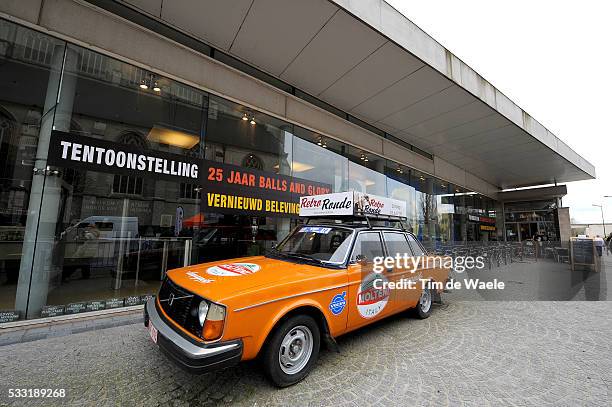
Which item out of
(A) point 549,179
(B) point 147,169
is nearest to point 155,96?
(B) point 147,169

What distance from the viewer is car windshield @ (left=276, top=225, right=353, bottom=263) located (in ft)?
11.7

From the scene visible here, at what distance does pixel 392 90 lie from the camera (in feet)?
26.9

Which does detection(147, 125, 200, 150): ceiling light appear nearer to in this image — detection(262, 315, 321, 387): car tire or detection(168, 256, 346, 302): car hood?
detection(168, 256, 346, 302): car hood

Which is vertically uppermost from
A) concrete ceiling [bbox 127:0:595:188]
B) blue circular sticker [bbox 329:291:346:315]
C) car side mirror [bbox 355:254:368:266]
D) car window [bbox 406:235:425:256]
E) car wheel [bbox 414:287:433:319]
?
concrete ceiling [bbox 127:0:595:188]

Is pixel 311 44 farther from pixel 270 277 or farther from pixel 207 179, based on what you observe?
pixel 270 277

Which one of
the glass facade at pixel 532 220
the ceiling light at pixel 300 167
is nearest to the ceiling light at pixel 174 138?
the ceiling light at pixel 300 167

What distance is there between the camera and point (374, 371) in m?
2.98

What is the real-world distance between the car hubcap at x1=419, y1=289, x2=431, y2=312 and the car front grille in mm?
3995

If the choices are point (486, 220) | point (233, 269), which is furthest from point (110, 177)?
point (486, 220)

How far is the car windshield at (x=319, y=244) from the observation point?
3568 mm

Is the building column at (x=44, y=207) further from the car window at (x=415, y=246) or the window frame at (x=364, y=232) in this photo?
the car window at (x=415, y=246)

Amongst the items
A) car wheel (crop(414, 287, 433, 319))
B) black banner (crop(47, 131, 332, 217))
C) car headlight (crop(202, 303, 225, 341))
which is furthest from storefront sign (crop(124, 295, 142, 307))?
car wheel (crop(414, 287, 433, 319))

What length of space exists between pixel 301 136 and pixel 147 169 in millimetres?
4904

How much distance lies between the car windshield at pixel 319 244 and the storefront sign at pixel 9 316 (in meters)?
4.49
